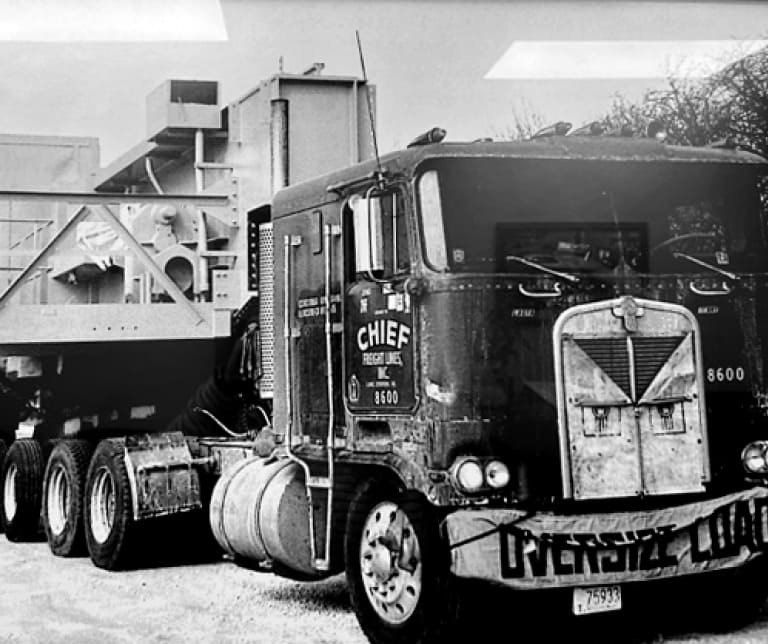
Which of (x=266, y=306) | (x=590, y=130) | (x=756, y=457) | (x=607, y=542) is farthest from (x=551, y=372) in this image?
(x=266, y=306)

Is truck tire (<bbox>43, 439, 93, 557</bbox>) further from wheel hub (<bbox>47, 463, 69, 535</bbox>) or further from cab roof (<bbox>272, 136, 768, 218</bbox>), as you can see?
cab roof (<bbox>272, 136, 768, 218</bbox>)

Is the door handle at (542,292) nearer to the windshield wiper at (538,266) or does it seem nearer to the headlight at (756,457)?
the windshield wiper at (538,266)

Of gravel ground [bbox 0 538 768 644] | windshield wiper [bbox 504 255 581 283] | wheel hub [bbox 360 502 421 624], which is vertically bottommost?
gravel ground [bbox 0 538 768 644]

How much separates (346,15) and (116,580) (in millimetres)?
4579

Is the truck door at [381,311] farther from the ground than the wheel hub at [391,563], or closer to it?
farther from the ground

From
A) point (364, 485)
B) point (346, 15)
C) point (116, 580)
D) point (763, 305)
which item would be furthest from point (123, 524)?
point (763, 305)

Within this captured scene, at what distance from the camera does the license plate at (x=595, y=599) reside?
21.1 ft

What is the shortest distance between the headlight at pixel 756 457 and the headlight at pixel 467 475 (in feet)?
5.18

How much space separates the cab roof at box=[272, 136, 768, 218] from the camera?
6684 mm

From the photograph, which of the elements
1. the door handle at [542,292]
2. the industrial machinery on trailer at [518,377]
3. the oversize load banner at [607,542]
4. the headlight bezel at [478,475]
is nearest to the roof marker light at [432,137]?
the industrial machinery on trailer at [518,377]

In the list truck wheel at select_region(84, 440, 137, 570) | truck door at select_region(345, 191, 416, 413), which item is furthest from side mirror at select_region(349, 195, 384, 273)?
truck wheel at select_region(84, 440, 137, 570)

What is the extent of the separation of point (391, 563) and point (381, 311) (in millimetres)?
1374

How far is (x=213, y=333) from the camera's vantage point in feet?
33.1

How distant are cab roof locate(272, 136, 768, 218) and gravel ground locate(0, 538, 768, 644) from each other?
2.34m
